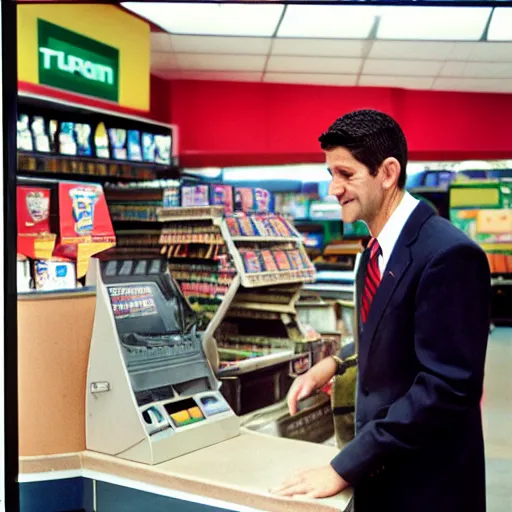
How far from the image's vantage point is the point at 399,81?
2.88 meters

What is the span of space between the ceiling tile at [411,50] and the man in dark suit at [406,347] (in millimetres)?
1469

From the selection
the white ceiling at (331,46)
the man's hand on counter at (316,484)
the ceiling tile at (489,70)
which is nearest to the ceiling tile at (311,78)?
the white ceiling at (331,46)

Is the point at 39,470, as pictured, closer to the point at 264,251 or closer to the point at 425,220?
the point at 425,220

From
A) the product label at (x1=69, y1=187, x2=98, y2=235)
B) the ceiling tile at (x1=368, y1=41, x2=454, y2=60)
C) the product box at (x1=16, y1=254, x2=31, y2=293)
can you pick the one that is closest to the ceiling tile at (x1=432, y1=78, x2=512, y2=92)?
the ceiling tile at (x1=368, y1=41, x2=454, y2=60)

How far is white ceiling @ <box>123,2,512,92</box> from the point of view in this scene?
254cm

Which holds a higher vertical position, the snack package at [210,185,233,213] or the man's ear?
the snack package at [210,185,233,213]

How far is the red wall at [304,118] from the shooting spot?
2773mm

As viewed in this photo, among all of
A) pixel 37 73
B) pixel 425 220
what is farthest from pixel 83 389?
pixel 37 73

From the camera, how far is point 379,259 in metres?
1.55

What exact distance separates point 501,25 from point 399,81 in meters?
0.58

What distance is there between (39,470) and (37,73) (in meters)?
2.44

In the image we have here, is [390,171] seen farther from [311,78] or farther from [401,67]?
[311,78]

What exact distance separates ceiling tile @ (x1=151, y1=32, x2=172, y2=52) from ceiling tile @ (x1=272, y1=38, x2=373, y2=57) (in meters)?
0.49

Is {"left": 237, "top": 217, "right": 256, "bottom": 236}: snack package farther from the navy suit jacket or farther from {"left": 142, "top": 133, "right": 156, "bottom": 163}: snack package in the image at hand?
the navy suit jacket
